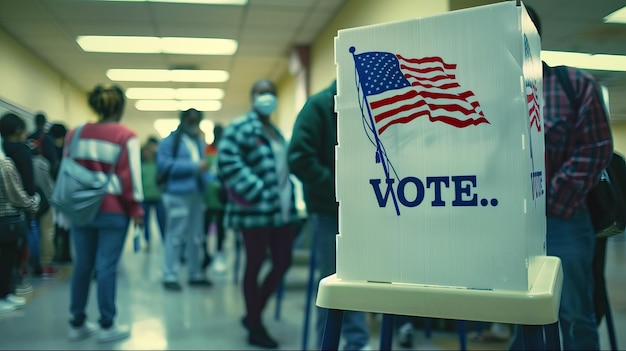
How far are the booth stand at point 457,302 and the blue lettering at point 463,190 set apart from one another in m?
0.12

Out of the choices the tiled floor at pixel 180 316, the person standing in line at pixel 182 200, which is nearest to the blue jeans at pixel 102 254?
the tiled floor at pixel 180 316

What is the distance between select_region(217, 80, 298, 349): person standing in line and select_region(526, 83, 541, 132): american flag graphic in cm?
149

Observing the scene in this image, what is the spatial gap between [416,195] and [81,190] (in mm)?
1655

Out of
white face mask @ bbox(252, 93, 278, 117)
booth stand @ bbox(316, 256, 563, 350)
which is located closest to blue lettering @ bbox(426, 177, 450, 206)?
booth stand @ bbox(316, 256, 563, 350)

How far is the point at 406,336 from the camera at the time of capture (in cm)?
236

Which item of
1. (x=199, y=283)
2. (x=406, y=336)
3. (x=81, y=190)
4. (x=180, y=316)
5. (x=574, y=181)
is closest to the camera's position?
(x=574, y=181)

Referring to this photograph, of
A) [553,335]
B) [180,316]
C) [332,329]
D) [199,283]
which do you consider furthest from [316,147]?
[199,283]

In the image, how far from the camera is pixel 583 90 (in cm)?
138

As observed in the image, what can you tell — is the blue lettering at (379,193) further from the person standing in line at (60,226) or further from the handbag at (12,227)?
the person standing in line at (60,226)

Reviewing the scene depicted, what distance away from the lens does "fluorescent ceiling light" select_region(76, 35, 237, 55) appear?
1178 millimetres

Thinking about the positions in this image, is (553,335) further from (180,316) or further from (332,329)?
(180,316)

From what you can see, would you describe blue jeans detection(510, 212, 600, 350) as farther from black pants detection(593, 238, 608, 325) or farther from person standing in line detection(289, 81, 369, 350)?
person standing in line detection(289, 81, 369, 350)

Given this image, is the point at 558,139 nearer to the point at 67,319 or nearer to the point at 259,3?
the point at 259,3

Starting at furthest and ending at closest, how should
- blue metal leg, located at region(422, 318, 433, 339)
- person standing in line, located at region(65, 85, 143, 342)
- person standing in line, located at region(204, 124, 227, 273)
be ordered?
person standing in line, located at region(204, 124, 227, 273)
blue metal leg, located at region(422, 318, 433, 339)
person standing in line, located at region(65, 85, 143, 342)
